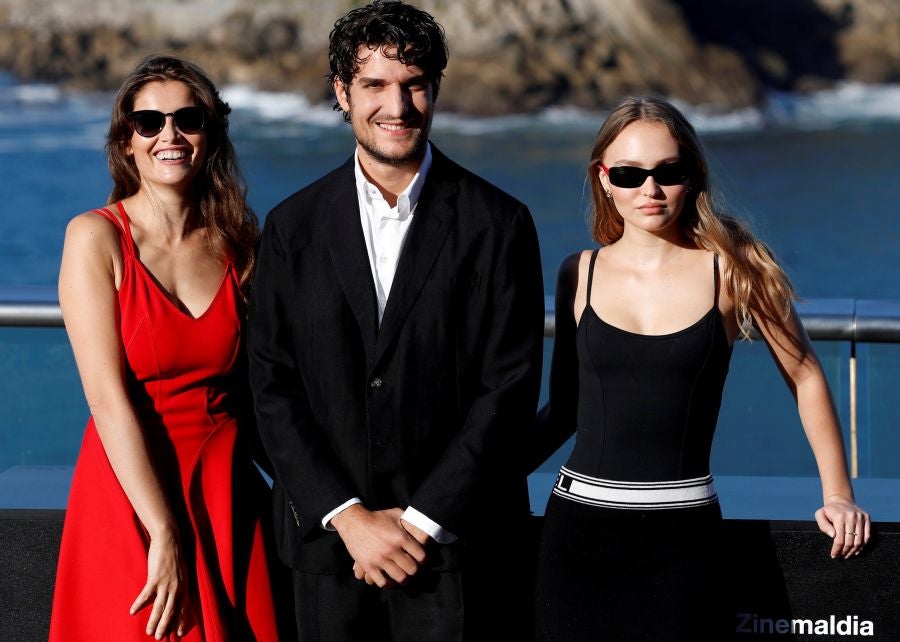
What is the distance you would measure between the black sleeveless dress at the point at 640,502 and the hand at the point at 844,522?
6.3 inches

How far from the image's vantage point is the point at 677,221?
1.77 metres

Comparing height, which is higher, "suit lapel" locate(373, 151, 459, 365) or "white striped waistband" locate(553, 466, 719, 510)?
"suit lapel" locate(373, 151, 459, 365)

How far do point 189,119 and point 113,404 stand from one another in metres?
0.42

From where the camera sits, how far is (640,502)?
1625 millimetres

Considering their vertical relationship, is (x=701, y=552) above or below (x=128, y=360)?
below

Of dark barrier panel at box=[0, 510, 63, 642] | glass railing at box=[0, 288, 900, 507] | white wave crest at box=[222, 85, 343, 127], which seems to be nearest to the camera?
dark barrier panel at box=[0, 510, 63, 642]

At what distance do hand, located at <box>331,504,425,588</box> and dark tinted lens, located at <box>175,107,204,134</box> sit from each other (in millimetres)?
605

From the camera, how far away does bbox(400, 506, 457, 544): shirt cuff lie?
5.19 feet

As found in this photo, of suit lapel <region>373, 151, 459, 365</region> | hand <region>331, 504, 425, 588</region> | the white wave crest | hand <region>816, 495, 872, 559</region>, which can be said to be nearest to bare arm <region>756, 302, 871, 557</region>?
hand <region>816, 495, 872, 559</region>

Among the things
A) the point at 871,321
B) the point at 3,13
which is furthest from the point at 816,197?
the point at 871,321

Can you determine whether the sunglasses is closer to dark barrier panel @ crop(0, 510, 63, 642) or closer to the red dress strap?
the red dress strap

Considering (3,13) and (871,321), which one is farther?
(3,13)

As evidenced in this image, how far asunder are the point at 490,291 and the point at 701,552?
419mm

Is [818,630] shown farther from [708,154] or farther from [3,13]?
[3,13]
